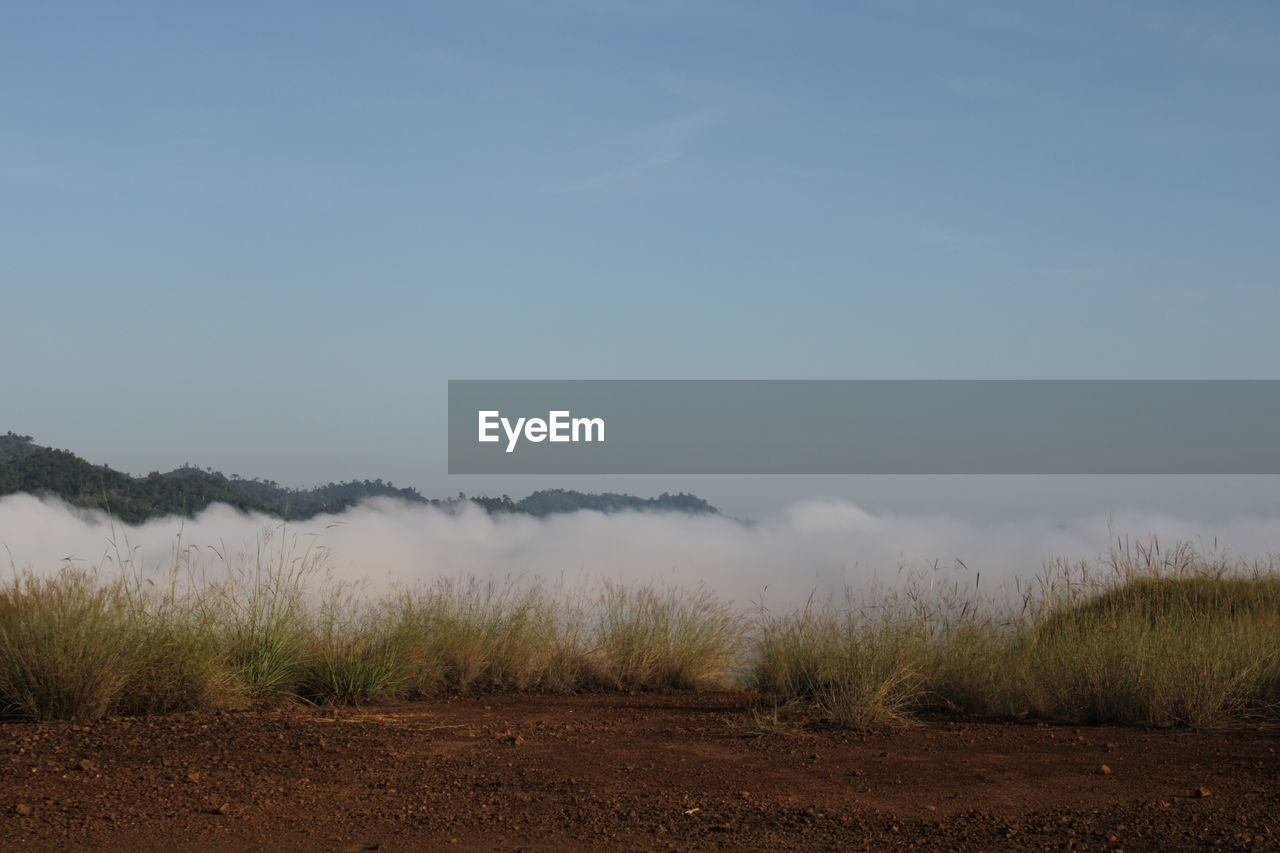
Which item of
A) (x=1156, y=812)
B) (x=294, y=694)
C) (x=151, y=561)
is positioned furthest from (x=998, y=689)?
(x=151, y=561)

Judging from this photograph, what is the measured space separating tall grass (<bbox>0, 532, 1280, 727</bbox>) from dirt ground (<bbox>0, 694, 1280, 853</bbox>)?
1.53 ft

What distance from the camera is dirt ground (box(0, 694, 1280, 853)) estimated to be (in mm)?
5578

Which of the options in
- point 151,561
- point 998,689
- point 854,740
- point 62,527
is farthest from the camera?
point 62,527

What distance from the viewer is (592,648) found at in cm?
1145

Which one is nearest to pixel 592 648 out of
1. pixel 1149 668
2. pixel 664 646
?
pixel 664 646

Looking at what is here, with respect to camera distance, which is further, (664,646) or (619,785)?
(664,646)

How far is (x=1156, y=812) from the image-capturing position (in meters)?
5.99

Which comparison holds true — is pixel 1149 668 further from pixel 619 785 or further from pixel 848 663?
pixel 619 785

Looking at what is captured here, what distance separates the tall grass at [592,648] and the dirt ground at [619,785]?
0.47 m

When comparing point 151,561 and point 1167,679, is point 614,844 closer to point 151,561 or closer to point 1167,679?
point 1167,679

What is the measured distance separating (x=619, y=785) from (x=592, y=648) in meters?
4.88

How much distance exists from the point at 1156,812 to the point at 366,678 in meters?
6.28

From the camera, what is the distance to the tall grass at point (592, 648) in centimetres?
841

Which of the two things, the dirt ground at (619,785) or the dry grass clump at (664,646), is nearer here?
the dirt ground at (619,785)
